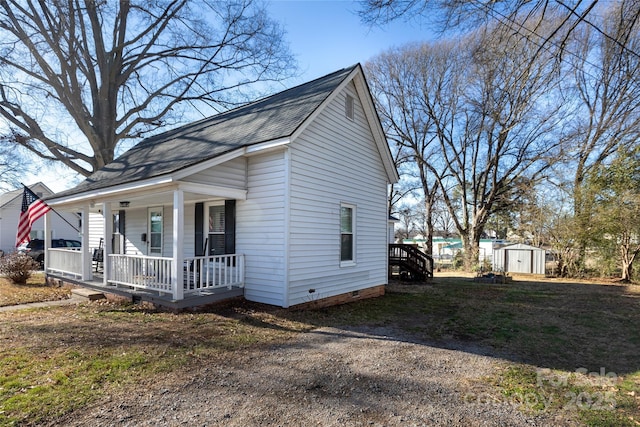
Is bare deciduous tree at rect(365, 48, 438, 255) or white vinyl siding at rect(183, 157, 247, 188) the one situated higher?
bare deciduous tree at rect(365, 48, 438, 255)

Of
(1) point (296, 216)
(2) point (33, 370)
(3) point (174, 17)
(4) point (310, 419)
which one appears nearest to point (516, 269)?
(1) point (296, 216)

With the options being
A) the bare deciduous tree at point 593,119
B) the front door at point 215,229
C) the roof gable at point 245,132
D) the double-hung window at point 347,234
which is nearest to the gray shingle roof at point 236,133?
the roof gable at point 245,132

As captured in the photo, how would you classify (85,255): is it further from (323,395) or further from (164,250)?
(323,395)

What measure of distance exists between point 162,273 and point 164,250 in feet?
13.3

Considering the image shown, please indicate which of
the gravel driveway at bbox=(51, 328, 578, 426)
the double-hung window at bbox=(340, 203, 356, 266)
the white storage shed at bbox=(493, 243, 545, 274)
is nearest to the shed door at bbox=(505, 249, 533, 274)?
the white storage shed at bbox=(493, 243, 545, 274)

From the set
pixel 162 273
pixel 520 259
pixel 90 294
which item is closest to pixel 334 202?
pixel 162 273

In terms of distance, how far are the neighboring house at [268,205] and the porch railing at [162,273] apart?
0.10 ft

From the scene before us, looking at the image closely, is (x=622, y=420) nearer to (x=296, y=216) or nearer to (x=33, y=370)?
(x=296, y=216)

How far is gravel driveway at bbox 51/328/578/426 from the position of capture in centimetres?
314

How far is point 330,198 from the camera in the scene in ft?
28.8

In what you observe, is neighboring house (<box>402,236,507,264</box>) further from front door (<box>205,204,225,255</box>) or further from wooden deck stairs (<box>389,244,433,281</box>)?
front door (<box>205,204,225,255</box>)

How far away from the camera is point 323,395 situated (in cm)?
364

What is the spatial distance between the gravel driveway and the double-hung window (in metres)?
4.34

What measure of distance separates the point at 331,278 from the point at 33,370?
5979 mm
